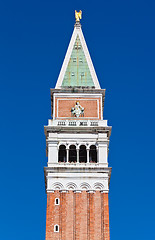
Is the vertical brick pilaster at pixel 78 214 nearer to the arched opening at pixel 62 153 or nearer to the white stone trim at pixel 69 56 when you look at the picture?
the arched opening at pixel 62 153

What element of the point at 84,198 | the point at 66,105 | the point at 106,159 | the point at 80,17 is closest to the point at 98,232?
the point at 84,198

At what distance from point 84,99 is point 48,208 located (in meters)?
16.3

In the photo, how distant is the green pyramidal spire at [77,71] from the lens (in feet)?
276

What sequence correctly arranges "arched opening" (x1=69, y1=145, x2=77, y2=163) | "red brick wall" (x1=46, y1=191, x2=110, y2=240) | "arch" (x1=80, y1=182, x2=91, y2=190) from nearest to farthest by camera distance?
1. "red brick wall" (x1=46, y1=191, x2=110, y2=240)
2. "arch" (x1=80, y1=182, x2=91, y2=190)
3. "arched opening" (x1=69, y1=145, x2=77, y2=163)

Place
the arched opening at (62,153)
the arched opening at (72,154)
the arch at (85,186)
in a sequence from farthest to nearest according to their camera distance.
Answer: the arched opening at (62,153) < the arched opening at (72,154) < the arch at (85,186)

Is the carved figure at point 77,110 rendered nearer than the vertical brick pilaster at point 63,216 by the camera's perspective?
No

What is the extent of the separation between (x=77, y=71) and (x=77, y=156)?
14.1 meters

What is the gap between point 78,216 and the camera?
237ft

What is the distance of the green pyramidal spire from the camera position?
276 ft

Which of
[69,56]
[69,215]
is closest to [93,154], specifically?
[69,215]

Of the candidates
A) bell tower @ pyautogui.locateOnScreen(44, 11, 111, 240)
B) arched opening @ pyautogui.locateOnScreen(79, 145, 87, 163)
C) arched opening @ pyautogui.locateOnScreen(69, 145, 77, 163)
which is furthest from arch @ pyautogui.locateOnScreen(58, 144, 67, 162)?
arched opening @ pyautogui.locateOnScreen(79, 145, 87, 163)

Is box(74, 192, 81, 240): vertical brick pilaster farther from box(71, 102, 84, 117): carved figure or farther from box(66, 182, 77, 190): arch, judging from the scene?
box(71, 102, 84, 117): carved figure

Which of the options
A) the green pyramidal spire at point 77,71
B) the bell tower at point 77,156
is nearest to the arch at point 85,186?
the bell tower at point 77,156

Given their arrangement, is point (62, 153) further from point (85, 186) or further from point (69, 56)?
Result: point (69, 56)
